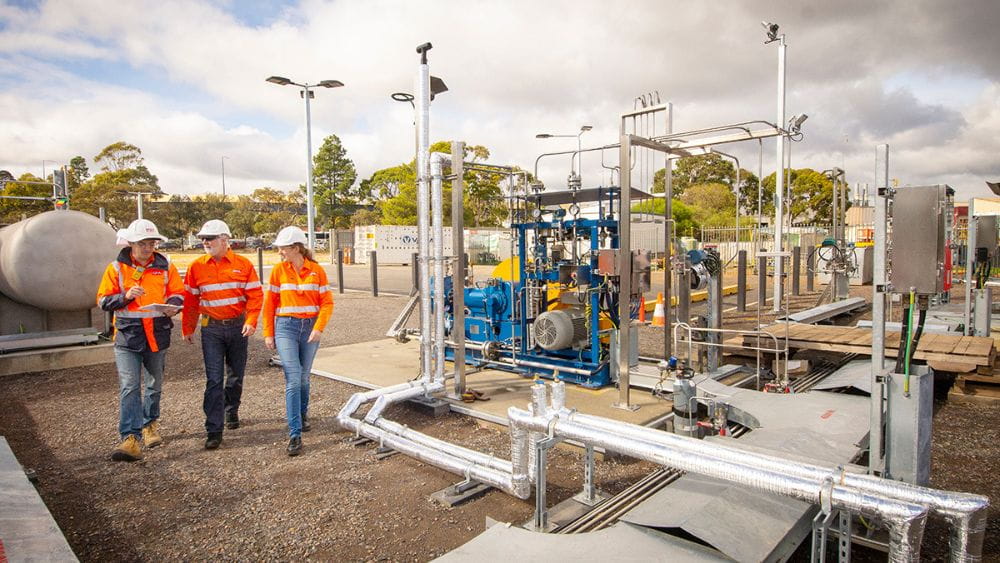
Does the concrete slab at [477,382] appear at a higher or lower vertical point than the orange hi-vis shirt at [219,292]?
lower

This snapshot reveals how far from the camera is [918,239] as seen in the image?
3211 millimetres

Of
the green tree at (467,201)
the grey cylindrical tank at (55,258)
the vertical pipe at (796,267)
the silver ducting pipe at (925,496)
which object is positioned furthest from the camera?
the green tree at (467,201)

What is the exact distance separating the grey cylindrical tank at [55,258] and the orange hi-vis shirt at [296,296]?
14.8 ft

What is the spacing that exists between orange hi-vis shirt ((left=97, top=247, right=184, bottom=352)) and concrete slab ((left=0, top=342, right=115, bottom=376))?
4.33 metres

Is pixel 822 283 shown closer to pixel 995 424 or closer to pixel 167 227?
pixel 995 424

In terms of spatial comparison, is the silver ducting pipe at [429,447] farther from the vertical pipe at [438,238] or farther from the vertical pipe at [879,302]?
the vertical pipe at [879,302]

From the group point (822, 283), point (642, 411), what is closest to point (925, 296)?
point (642, 411)

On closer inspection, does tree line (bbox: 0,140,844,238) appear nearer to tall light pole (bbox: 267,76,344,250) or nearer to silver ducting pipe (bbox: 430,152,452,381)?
tall light pole (bbox: 267,76,344,250)

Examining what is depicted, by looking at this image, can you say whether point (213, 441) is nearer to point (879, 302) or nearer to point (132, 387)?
point (132, 387)

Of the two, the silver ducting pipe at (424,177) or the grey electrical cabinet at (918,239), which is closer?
the grey electrical cabinet at (918,239)

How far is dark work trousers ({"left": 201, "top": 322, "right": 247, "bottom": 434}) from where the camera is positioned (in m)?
5.20

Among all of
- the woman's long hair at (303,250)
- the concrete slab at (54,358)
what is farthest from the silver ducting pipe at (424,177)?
the concrete slab at (54,358)

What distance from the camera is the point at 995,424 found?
5777mm

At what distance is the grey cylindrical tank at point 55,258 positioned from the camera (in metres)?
7.89
